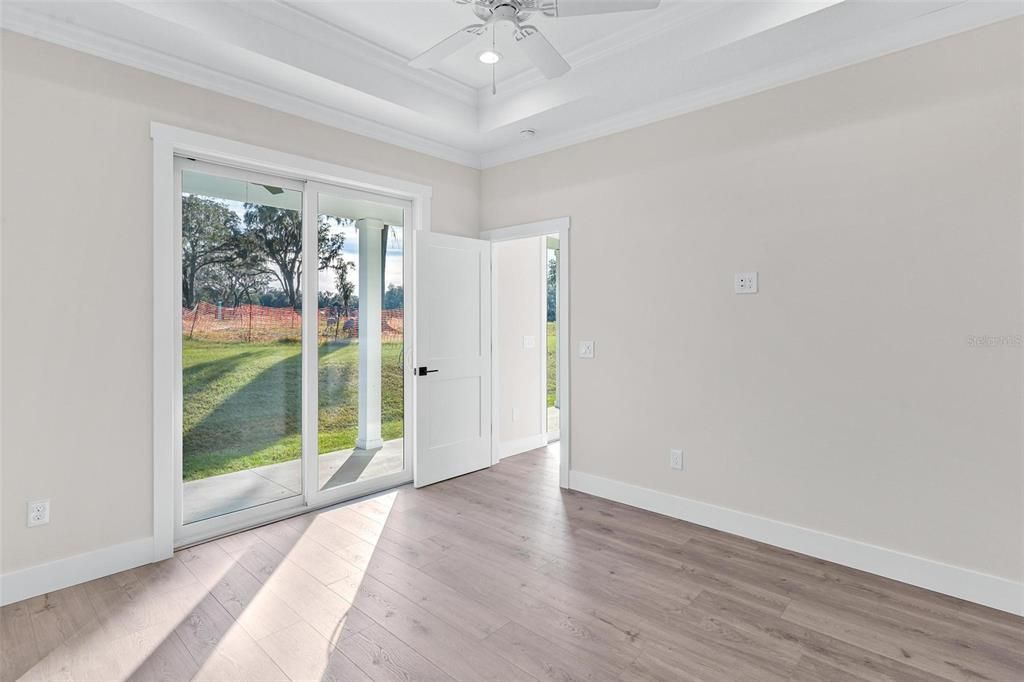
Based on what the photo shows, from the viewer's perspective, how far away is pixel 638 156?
12.0 ft

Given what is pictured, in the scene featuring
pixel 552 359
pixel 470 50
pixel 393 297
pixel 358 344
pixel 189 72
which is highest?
pixel 470 50

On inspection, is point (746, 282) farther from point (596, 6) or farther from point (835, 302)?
point (596, 6)

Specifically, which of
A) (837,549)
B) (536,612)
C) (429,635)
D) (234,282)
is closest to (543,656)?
(536,612)

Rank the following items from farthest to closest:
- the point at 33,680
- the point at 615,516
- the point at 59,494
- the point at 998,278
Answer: the point at 615,516
the point at 59,494
the point at 998,278
the point at 33,680

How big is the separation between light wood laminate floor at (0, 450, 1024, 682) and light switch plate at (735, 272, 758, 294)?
1.49 metres

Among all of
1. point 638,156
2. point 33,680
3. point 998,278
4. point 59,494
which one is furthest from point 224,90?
point 998,278

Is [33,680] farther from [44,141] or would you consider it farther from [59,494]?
[44,141]

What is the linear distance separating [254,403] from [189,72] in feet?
6.47

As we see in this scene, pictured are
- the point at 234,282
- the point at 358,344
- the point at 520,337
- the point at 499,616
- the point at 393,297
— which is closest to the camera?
the point at 499,616

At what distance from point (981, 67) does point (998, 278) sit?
98cm

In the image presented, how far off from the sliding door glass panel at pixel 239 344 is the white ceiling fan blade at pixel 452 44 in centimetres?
157

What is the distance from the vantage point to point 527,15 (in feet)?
7.39

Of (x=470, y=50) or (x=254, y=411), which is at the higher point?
(x=470, y=50)

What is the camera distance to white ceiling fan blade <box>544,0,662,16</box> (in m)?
2.05
